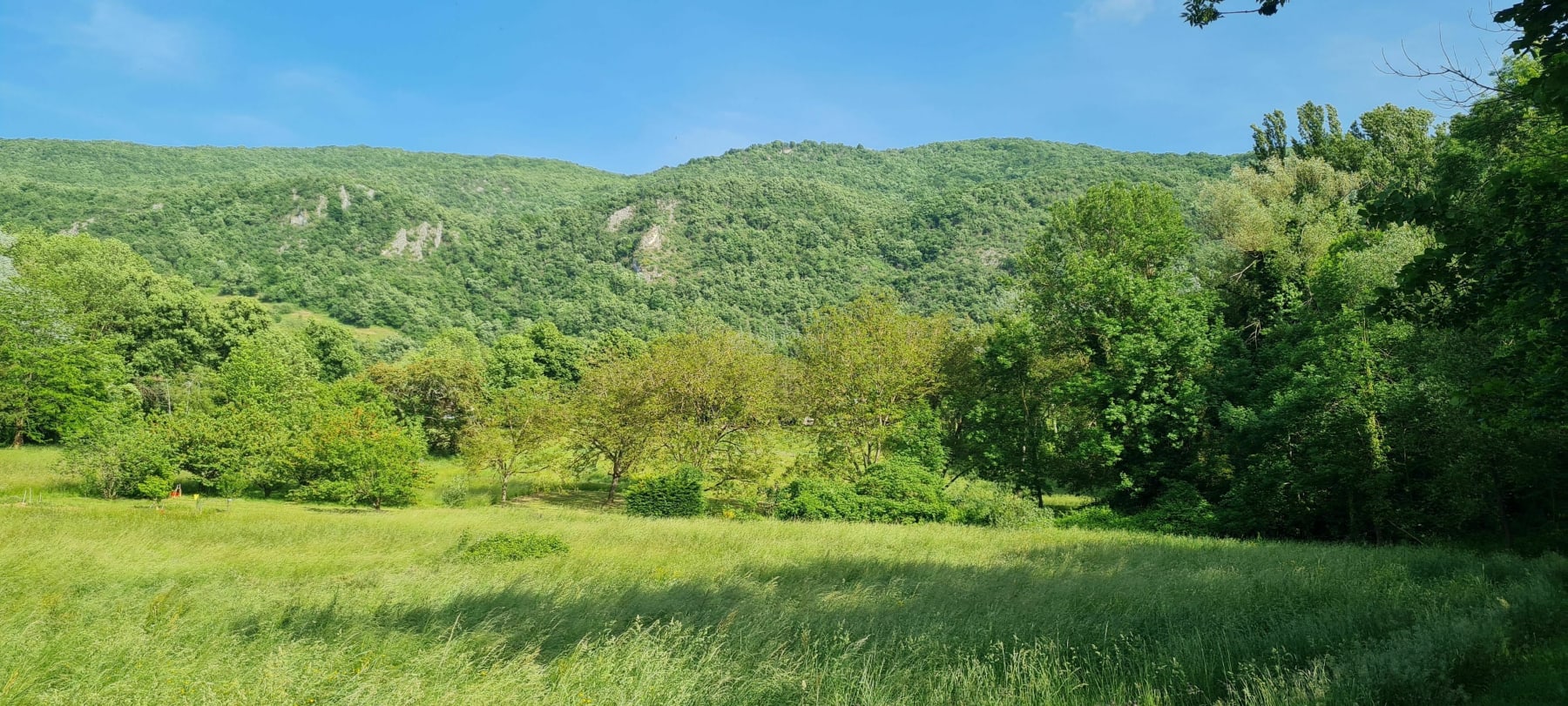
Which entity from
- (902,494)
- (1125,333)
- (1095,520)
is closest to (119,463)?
(902,494)

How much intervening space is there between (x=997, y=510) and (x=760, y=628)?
18403mm

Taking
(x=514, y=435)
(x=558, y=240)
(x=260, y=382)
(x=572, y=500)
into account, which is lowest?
(x=572, y=500)

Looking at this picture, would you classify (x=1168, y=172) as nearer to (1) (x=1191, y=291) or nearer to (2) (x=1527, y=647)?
(1) (x=1191, y=291)

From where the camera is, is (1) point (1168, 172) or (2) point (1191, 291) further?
(1) point (1168, 172)

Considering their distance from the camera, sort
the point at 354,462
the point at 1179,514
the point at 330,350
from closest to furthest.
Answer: the point at 1179,514, the point at 354,462, the point at 330,350

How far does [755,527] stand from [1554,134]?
17.4 metres

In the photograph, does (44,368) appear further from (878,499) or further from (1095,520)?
(1095,520)

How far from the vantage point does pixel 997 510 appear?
23766 millimetres

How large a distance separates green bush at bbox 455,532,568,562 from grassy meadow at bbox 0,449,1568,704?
0.58 m

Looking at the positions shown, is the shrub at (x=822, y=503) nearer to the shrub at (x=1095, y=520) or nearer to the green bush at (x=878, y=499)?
the green bush at (x=878, y=499)

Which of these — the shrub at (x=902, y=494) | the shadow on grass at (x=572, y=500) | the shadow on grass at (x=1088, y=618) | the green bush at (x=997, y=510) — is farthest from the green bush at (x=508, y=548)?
the shadow on grass at (x=572, y=500)

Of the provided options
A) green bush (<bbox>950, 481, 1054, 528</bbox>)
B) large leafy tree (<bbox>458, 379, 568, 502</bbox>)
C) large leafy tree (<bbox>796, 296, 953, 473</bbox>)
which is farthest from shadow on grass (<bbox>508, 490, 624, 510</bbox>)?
green bush (<bbox>950, 481, 1054, 528</bbox>)

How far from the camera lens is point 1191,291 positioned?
27438mm

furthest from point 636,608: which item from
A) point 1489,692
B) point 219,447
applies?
point 219,447
